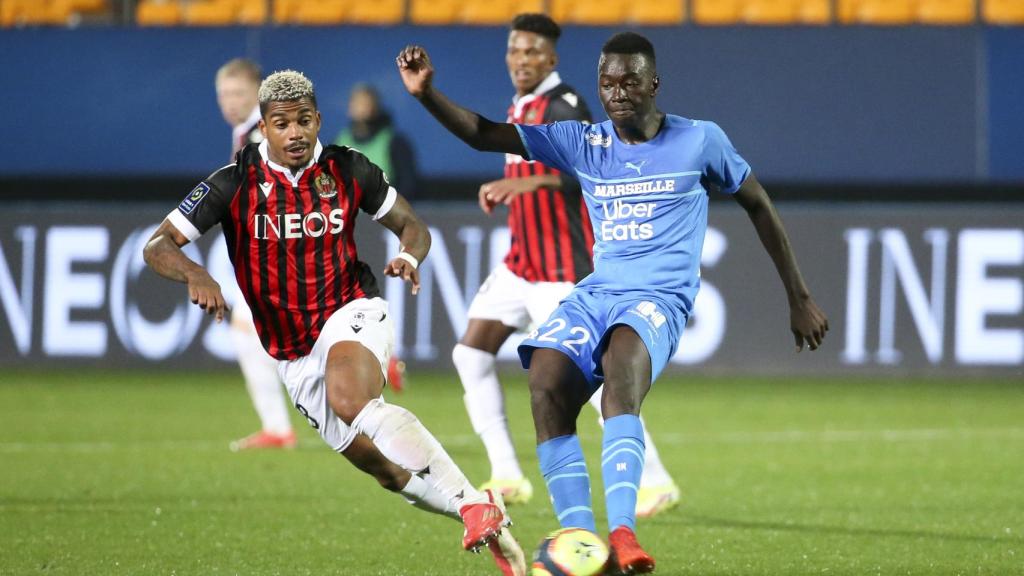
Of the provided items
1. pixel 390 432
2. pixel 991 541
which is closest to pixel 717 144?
pixel 390 432

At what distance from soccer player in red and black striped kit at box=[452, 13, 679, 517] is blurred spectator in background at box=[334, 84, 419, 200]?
673 centimetres

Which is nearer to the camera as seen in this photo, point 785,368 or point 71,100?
point 785,368

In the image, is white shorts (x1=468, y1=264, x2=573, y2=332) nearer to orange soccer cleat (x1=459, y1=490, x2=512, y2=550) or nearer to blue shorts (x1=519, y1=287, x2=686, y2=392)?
blue shorts (x1=519, y1=287, x2=686, y2=392)

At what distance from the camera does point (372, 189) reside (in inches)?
235

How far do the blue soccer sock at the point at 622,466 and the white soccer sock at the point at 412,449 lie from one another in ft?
1.65

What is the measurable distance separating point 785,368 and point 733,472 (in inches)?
198

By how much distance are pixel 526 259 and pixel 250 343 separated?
2.57 m

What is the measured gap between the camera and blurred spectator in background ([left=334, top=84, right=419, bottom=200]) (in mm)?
14766

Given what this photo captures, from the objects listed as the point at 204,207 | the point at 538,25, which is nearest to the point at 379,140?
the point at 538,25

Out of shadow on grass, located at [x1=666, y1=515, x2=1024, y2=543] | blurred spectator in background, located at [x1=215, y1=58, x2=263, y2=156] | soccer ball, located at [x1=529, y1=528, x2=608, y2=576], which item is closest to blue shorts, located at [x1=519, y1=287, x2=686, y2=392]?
soccer ball, located at [x1=529, y1=528, x2=608, y2=576]

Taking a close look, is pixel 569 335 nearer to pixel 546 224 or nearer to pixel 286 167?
pixel 286 167

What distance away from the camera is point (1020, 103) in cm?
1569

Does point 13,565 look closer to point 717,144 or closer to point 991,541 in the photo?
point 717,144

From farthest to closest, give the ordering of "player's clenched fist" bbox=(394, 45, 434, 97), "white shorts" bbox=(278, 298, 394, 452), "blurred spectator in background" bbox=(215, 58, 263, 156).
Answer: "blurred spectator in background" bbox=(215, 58, 263, 156)
"white shorts" bbox=(278, 298, 394, 452)
"player's clenched fist" bbox=(394, 45, 434, 97)
